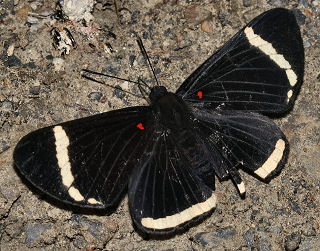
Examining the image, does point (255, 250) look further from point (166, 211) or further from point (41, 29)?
point (41, 29)

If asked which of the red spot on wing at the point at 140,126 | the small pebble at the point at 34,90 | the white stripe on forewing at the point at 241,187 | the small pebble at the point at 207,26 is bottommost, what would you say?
the white stripe on forewing at the point at 241,187

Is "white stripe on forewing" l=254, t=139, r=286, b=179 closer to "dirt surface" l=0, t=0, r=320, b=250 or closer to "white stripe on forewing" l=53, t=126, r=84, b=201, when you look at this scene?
"dirt surface" l=0, t=0, r=320, b=250

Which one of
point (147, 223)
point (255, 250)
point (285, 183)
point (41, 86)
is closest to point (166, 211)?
point (147, 223)

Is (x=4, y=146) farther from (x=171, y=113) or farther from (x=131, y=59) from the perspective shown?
(x=171, y=113)

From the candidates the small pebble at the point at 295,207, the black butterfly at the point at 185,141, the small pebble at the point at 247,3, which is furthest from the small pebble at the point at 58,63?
the small pebble at the point at 295,207

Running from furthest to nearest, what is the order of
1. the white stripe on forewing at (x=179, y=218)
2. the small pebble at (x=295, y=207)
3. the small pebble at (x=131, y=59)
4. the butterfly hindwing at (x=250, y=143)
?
the small pebble at (x=131, y=59), the small pebble at (x=295, y=207), the butterfly hindwing at (x=250, y=143), the white stripe on forewing at (x=179, y=218)

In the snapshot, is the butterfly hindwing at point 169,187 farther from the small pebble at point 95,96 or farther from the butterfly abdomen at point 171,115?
the small pebble at point 95,96

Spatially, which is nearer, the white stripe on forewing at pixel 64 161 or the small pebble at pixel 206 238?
the white stripe on forewing at pixel 64 161
